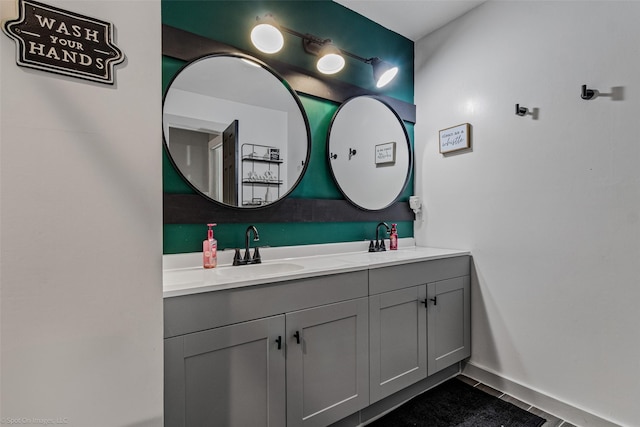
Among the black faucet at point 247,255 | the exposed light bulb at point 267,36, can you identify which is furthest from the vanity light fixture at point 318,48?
the black faucet at point 247,255

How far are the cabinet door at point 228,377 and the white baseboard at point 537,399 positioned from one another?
1551 millimetres

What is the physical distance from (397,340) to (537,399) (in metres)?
0.96

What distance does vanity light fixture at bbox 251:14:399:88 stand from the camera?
6.06 feet

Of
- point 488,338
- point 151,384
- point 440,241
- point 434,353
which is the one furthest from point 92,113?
point 488,338

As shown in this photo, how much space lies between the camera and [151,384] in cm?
84

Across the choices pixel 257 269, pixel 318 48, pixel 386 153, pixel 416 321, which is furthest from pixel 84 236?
pixel 386 153

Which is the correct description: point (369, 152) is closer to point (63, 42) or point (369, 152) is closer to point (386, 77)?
point (386, 77)

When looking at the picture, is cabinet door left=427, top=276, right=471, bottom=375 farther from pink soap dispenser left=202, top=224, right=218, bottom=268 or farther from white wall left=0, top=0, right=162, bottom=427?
white wall left=0, top=0, right=162, bottom=427

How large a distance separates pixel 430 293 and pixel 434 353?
1.34 ft

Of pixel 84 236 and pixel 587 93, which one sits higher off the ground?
pixel 587 93

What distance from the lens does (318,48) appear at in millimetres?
2105

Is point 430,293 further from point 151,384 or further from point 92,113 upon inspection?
point 92,113

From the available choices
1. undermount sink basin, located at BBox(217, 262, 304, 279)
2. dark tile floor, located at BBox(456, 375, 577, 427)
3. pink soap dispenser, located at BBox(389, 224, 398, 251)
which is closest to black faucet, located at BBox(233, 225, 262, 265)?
undermount sink basin, located at BBox(217, 262, 304, 279)

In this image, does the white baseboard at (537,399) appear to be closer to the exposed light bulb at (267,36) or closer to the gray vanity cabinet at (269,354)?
the gray vanity cabinet at (269,354)
